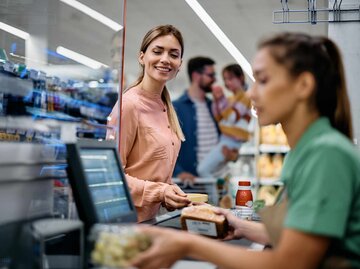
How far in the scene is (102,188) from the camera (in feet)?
6.04

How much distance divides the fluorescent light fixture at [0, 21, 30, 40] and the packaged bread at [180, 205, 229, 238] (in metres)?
2.46

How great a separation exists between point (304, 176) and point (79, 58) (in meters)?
3.42

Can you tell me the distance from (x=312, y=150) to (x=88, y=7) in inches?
153

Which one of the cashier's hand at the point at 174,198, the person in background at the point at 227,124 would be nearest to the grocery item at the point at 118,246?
the cashier's hand at the point at 174,198

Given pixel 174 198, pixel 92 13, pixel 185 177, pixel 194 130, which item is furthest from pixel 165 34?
pixel 194 130

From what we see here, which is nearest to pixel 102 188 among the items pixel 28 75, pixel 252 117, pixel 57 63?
pixel 28 75

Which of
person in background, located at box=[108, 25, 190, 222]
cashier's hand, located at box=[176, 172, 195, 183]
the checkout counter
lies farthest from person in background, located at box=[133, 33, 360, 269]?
cashier's hand, located at box=[176, 172, 195, 183]

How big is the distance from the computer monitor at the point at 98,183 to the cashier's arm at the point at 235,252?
0.33 m

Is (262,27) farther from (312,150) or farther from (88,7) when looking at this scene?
(312,150)

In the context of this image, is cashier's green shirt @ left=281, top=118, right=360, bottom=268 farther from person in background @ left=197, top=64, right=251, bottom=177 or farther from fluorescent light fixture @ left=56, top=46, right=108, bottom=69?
person in background @ left=197, top=64, right=251, bottom=177

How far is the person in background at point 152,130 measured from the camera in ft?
9.00

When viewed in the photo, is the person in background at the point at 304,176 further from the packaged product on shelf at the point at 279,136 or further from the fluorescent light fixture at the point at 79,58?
the packaged product on shelf at the point at 279,136

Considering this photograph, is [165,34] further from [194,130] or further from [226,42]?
[226,42]

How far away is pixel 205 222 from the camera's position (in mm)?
2127
